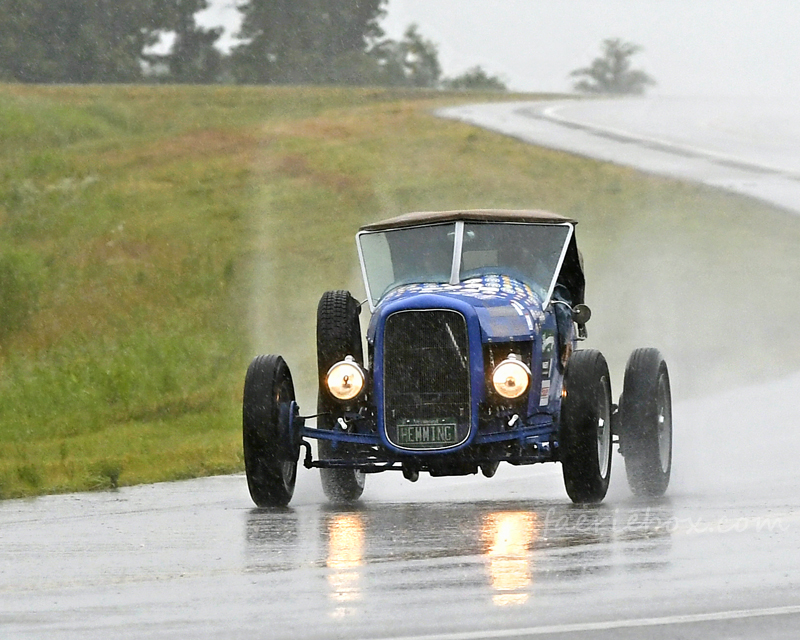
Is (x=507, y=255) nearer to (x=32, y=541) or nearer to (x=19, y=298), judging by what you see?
(x=32, y=541)

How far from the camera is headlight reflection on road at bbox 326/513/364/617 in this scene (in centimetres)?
816

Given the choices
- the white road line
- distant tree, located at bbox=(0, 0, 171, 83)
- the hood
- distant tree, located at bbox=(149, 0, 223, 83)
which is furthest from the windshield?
distant tree, located at bbox=(149, 0, 223, 83)

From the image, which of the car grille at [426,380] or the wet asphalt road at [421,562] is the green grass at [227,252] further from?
the car grille at [426,380]

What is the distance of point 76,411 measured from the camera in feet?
78.7

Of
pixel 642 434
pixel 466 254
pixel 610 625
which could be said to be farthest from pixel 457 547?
pixel 466 254

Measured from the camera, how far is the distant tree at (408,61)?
6931 cm

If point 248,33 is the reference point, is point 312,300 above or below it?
below

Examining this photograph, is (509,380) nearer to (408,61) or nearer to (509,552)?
(509,552)

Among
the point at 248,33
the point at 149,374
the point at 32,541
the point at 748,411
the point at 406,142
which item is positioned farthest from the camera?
Answer: the point at 248,33

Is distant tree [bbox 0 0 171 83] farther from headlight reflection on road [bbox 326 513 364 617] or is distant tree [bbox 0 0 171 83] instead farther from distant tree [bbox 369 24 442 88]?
headlight reflection on road [bbox 326 513 364 617]

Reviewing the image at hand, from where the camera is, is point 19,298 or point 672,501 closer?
point 672,501

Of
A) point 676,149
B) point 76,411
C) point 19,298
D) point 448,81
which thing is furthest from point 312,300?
point 448,81

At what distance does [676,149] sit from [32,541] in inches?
1479

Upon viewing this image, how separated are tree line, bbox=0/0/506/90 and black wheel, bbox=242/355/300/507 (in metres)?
46.8
